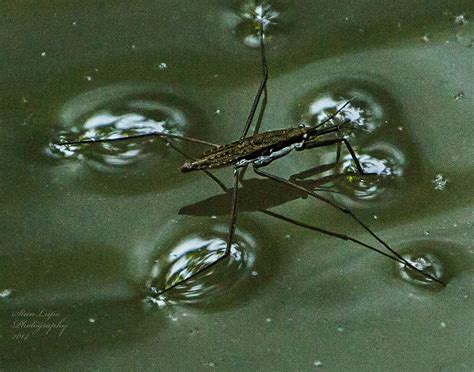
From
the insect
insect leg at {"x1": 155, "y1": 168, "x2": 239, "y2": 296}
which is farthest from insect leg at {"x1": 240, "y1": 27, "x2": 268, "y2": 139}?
insect leg at {"x1": 155, "y1": 168, "x2": 239, "y2": 296}

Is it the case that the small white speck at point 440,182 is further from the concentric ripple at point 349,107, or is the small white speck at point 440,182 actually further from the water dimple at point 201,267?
the water dimple at point 201,267

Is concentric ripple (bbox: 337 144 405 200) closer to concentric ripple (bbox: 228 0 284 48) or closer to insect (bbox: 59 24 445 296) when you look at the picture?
insect (bbox: 59 24 445 296)

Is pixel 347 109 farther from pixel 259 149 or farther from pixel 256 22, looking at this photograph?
pixel 256 22

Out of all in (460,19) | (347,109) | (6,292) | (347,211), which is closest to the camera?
(6,292)

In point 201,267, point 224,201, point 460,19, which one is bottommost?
point 201,267

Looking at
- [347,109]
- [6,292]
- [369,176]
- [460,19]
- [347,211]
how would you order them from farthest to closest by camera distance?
[460,19]
[347,109]
[369,176]
[347,211]
[6,292]

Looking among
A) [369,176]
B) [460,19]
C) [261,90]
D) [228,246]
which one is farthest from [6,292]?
[460,19]

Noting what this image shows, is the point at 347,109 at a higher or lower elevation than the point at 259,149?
higher
